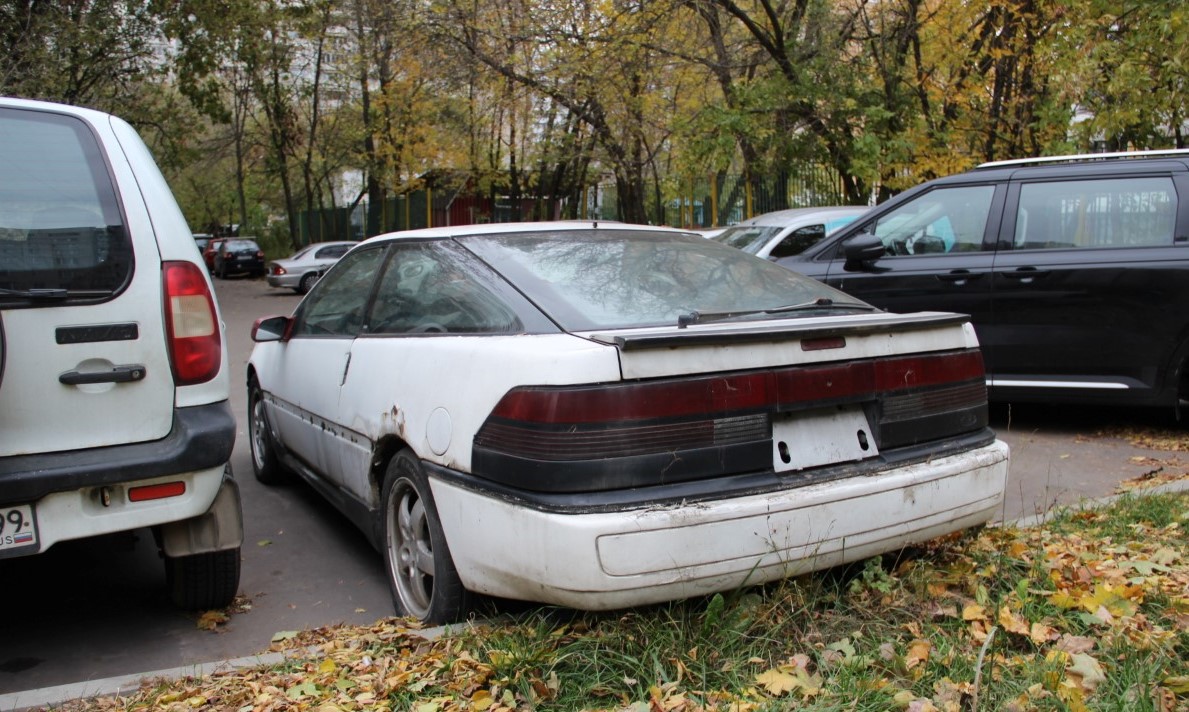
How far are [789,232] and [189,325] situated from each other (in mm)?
8654

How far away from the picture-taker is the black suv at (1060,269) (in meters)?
6.18

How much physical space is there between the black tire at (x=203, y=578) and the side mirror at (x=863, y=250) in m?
4.39

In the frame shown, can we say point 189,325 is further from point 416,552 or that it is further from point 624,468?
point 624,468

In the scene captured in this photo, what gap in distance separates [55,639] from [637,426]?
243 cm

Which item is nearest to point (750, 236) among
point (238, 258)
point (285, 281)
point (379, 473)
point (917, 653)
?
point (379, 473)

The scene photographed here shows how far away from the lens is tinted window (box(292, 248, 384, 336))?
466 centimetres

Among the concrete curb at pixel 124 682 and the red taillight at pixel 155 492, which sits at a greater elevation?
the red taillight at pixel 155 492

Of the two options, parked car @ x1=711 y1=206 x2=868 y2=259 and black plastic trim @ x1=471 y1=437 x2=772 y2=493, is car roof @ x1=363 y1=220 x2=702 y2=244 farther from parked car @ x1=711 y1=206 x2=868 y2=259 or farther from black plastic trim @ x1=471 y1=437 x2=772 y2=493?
parked car @ x1=711 y1=206 x2=868 y2=259

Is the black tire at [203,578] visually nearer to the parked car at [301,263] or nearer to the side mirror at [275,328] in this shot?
the side mirror at [275,328]

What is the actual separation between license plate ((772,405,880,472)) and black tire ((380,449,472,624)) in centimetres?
115

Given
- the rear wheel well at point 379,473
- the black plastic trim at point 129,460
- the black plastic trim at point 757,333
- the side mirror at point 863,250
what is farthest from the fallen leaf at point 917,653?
the side mirror at point 863,250

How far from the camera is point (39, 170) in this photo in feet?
11.1

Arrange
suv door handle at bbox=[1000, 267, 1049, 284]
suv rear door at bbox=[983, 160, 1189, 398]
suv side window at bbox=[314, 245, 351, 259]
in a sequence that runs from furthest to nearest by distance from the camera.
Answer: suv side window at bbox=[314, 245, 351, 259]
suv door handle at bbox=[1000, 267, 1049, 284]
suv rear door at bbox=[983, 160, 1189, 398]

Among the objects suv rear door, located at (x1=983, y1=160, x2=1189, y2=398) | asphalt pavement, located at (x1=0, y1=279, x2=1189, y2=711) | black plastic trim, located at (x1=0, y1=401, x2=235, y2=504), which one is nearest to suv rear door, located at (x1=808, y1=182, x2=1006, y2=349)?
suv rear door, located at (x1=983, y1=160, x2=1189, y2=398)
